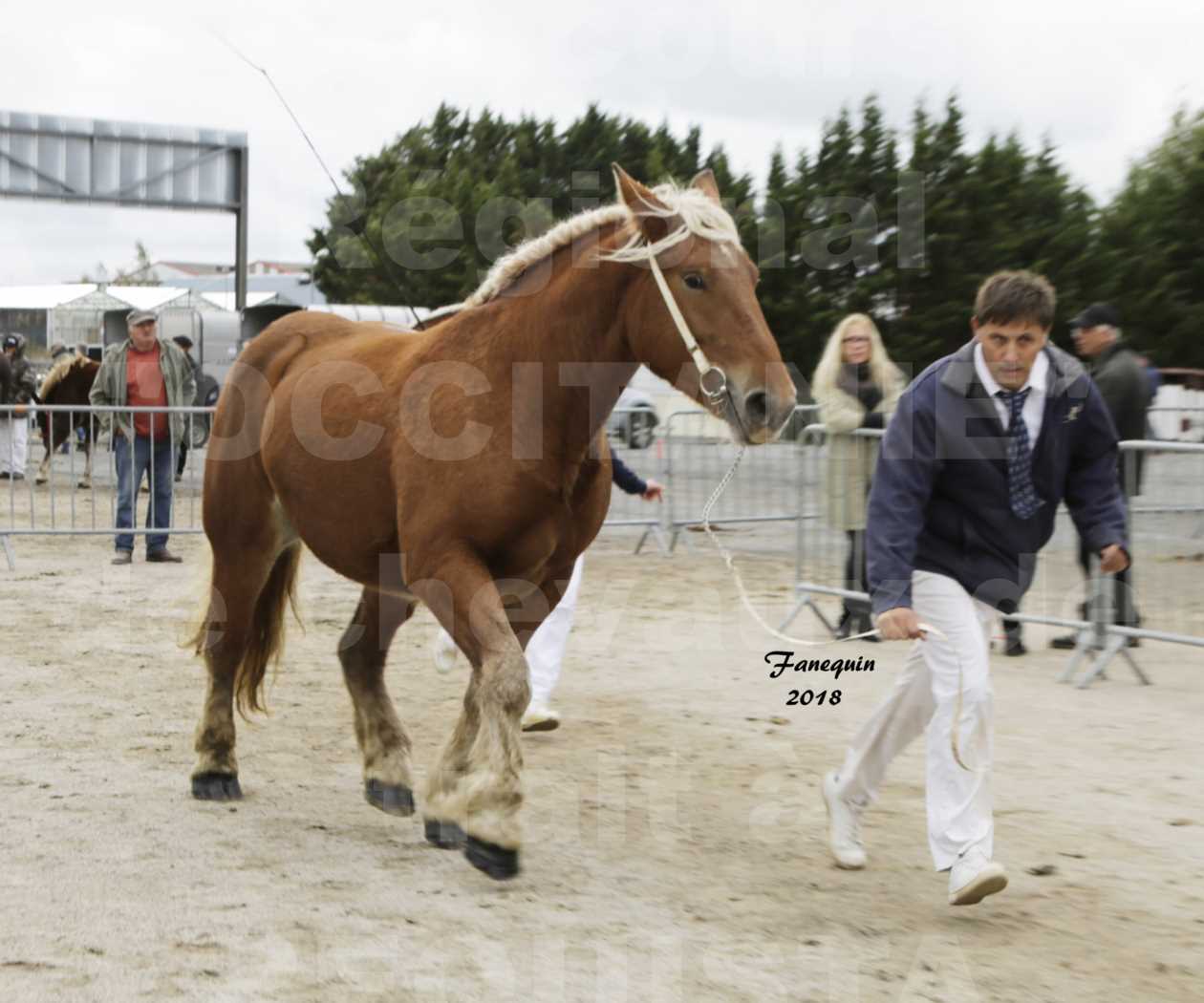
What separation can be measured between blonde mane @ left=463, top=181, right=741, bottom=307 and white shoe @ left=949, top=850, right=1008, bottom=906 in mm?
1921

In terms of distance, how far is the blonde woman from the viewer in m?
9.14

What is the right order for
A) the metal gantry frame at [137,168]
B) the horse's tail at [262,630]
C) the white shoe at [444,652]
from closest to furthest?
the horse's tail at [262,630]
the white shoe at [444,652]
the metal gantry frame at [137,168]

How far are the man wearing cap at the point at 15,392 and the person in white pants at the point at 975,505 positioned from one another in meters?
14.6

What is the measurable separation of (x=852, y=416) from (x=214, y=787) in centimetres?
519

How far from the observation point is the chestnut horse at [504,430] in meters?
4.13

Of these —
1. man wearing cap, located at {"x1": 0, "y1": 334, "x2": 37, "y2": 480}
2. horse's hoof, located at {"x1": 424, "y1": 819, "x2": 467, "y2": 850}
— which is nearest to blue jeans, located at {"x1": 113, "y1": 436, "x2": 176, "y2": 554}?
man wearing cap, located at {"x1": 0, "y1": 334, "x2": 37, "y2": 480}

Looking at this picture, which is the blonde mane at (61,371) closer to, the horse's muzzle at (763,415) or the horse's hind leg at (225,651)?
the horse's hind leg at (225,651)

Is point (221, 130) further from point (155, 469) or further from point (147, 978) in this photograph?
point (147, 978)

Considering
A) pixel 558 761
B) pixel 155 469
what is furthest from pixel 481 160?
pixel 558 761

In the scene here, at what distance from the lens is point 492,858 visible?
13.9ft

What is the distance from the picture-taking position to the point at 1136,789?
5.68 meters

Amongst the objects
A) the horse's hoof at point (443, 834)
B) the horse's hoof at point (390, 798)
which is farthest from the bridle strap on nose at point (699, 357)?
the horse's hoof at point (390, 798)

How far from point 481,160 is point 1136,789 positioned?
40039 mm

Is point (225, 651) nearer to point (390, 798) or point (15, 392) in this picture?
point (390, 798)
